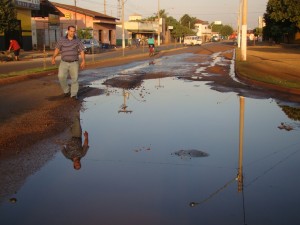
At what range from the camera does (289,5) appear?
31.1 meters

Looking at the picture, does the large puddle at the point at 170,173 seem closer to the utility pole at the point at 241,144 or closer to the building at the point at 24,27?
the utility pole at the point at 241,144

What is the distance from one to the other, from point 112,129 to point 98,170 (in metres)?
2.44

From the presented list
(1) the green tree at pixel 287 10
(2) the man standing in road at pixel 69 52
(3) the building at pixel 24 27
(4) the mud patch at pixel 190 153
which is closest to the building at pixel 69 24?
(3) the building at pixel 24 27

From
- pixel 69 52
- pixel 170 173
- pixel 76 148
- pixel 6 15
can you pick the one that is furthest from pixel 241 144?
pixel 6 15

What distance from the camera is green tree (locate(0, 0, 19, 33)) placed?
28.1 m

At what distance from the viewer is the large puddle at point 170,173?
13.1 feet

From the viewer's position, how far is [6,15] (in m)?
28.6

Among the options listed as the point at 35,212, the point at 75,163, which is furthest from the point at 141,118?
the point at 35,212

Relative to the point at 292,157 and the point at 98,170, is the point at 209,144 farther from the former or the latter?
the point at 98,170

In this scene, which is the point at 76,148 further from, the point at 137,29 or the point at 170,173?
the point at 137,29

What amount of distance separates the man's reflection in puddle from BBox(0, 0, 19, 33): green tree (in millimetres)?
23172

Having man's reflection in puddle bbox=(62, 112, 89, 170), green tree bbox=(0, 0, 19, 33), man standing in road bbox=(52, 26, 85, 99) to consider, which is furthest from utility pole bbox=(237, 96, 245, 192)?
green tree bbox=(0, 0, 19, 33)

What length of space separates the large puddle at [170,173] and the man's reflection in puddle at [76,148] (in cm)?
2

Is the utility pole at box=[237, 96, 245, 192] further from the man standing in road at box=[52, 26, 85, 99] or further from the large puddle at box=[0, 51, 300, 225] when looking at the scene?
the man standing in road at box=[52, 26, 85, 99]
